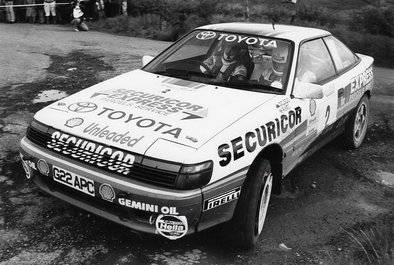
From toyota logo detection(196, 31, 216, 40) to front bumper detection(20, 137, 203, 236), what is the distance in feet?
7.09

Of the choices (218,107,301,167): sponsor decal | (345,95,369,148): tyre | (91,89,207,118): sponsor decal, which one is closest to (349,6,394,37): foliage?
(345,95,369,148): tyre

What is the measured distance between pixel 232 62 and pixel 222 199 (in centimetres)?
167

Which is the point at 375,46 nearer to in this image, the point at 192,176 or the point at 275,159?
the point at 275,159

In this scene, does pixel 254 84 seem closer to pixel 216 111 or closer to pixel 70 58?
pixel 216 111

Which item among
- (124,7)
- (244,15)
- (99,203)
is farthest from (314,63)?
(124,7)

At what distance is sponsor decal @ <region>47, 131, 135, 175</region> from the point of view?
2975 millimetres

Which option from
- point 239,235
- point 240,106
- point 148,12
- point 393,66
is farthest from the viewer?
point 148,12

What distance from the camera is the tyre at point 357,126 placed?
543 cm

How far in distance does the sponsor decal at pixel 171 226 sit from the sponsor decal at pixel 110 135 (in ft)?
1.74

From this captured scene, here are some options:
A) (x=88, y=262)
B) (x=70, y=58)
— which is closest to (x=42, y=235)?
(x=88, y=262)

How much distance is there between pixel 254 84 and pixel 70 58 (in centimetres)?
617

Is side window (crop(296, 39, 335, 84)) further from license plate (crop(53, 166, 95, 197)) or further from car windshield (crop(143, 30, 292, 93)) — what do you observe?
license plate (crop(53, 166, 95, 197))

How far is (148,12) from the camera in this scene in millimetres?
15344

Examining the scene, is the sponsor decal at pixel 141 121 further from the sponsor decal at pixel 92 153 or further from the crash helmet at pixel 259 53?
the crash helmet at pixel 259 53
